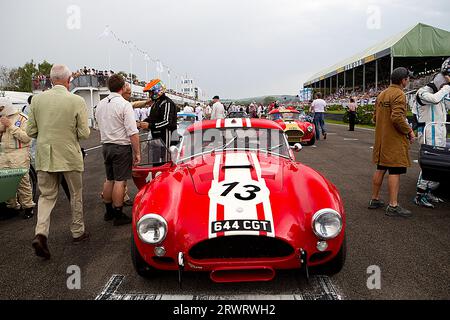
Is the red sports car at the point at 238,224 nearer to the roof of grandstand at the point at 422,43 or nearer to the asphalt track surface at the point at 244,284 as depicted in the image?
the asphalt track surface at the point at 244,284

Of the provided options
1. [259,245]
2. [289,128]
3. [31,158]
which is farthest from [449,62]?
[289,128]

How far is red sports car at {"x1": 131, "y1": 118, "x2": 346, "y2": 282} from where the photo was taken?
102 inches

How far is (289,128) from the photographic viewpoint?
11930 millimetres

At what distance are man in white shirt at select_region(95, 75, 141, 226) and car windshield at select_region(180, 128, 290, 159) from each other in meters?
0.69

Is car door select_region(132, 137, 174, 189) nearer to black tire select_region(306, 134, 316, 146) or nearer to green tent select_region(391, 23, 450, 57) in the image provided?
black tire select_region(306, 134, 316, 146)

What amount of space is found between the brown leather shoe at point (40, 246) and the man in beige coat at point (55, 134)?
6 cm

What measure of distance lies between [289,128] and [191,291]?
9.62m

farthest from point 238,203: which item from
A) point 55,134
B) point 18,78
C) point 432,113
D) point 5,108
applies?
point 18,78

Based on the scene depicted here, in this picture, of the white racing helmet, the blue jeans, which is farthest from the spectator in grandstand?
the white racing helmet

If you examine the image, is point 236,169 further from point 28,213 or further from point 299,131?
point 299,131

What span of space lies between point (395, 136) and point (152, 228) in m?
3.29

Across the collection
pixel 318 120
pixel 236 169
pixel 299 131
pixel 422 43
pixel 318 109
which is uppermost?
pixel 422 43

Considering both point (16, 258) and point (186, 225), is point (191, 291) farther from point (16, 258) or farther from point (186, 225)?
point (16, 258)

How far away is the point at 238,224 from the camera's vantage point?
260 cm
